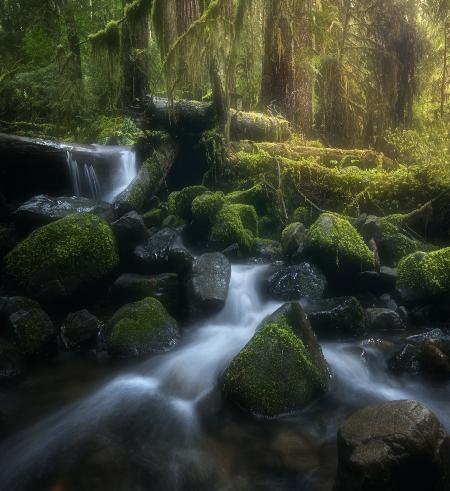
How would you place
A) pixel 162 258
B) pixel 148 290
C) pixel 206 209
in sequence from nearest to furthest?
pixel 148 290
pixel 162 258
pixel 206 209

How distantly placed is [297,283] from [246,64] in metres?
7.58

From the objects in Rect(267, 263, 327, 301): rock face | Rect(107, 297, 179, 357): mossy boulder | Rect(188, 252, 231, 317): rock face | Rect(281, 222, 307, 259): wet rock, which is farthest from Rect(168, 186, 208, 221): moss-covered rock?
Rect(107, 297, 179, 357): mossy boulder

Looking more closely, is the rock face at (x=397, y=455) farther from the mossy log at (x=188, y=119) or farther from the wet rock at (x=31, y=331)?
the mossy log at (x=188, y=119)

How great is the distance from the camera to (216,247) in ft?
25.2

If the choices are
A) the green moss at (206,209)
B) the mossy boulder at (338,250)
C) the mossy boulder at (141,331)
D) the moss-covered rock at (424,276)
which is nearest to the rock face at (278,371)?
the mossy boulder at (141,331)

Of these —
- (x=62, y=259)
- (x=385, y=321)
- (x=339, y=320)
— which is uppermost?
(x=62, y=259)

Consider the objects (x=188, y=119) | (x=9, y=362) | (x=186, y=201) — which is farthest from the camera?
(x=188, y=119)

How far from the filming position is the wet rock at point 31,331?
5188 millimetres

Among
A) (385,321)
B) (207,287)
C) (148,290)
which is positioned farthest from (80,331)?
(385,321)

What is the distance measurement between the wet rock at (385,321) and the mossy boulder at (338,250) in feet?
2.74

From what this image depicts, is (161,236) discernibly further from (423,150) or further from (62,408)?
(423,150)

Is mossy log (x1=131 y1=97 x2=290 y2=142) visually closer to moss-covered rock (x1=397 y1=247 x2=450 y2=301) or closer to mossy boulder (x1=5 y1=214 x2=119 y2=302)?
mossy boulder (x1=5 y1=214 x2=119 y2=302)

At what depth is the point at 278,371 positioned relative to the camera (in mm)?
4148

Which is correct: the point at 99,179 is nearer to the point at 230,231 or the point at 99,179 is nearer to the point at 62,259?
the point at 230,231
